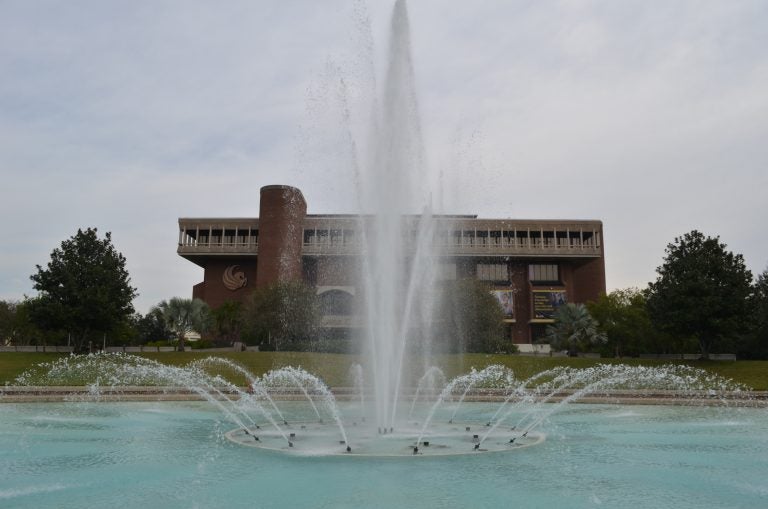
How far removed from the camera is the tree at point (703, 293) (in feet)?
111

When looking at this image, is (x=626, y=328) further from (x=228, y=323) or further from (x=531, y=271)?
(x=228, y=323)

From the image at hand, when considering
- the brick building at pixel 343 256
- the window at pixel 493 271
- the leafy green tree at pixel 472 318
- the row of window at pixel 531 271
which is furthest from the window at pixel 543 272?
the leafy green tree at pixel 472 318

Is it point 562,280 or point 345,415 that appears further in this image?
point 562,280

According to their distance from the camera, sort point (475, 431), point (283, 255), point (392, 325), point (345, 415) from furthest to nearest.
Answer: point (283, 255)
point (345, 415)
point (392, 325)
point (475, 431)

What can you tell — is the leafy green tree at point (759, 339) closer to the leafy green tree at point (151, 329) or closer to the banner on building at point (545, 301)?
the banner on building at point (545, 301)

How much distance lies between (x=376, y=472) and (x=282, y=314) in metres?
37.7

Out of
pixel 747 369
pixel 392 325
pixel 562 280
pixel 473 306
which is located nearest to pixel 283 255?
pixel 473 306

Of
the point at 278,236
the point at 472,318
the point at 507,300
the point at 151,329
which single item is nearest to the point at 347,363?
the point at 472,318

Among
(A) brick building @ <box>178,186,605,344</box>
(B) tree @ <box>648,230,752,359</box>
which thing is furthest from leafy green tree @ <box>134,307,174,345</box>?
(B) tree @ <box>648,230,752,359</box>

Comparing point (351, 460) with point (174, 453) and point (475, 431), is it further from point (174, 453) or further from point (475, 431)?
point (475, 431)

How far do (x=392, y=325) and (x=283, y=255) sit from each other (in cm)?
5247

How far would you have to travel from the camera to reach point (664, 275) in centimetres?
3694

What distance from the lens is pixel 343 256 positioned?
67562 millimetres

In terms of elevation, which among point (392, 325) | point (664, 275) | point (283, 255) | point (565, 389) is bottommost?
point (565, 389)
